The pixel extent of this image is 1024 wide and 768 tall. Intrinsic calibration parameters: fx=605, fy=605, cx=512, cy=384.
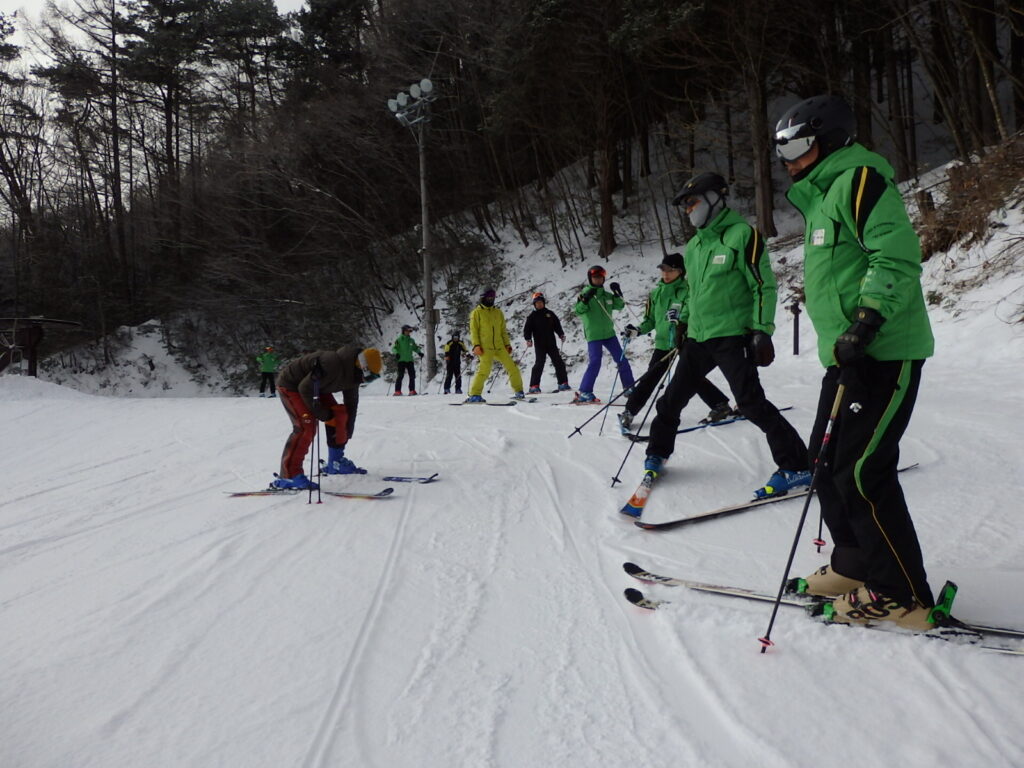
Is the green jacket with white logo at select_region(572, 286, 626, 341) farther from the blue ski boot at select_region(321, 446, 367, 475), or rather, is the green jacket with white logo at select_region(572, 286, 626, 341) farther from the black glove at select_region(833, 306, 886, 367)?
the black glove at select_region(833, 306, 886, 367)

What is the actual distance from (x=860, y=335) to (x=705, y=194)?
6.88 feet

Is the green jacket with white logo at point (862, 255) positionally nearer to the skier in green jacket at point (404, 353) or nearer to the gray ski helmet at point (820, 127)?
the gray ski helmet at point (820, 127)

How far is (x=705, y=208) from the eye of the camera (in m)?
3.96

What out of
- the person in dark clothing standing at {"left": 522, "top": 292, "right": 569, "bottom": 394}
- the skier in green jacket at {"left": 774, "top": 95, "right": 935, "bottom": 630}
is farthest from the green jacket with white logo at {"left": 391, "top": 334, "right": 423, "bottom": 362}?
the skier in green jacket at {"left": 774, "top": 95, "right": 935, "bottom": 630}

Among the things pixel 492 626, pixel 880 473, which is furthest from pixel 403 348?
pixel 880 473

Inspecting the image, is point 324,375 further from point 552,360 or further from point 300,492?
point 552,360

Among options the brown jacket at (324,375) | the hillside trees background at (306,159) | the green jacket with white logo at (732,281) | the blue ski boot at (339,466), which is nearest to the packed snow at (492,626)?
the blue ski boot at (339,466)

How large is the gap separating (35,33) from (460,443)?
29.5 m

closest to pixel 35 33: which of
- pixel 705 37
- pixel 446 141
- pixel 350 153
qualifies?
pixel 350 153

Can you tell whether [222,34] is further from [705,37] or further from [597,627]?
[597,627]

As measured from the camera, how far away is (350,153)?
24109mm

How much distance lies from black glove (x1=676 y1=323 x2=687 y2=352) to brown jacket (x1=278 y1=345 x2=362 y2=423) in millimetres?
2628

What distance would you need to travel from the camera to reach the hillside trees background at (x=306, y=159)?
20594mm

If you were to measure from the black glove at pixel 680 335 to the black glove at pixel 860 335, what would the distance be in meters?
2.25
